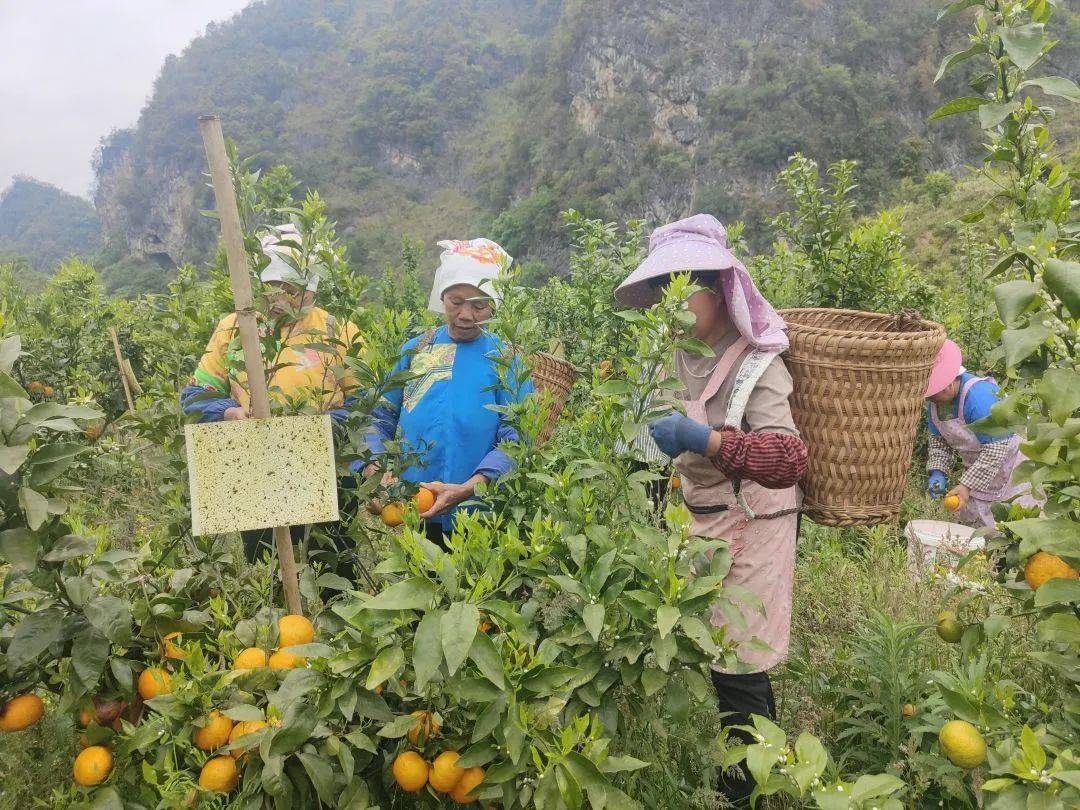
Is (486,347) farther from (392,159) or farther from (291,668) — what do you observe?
(392,159)

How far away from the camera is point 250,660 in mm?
1172

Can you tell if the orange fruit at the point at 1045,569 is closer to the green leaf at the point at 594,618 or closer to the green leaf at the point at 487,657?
the green leaf at the point at 594,618

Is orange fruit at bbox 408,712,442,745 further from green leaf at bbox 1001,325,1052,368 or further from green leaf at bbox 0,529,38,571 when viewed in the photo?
green leaf at bbox 1001,325,1052,368

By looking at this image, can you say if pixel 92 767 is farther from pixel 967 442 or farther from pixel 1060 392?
pixel 967 442

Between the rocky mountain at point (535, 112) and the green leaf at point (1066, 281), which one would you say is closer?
the green leaf at point (1066, 281)

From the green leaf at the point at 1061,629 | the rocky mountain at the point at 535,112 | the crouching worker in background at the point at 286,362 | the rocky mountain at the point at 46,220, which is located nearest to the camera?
the green leaf at the point at 1061,629

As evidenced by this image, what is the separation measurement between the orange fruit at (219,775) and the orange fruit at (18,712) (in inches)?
14.2

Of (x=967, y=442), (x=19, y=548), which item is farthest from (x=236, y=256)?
(x=967, y=442)

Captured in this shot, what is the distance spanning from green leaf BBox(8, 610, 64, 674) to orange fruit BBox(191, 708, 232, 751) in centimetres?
29

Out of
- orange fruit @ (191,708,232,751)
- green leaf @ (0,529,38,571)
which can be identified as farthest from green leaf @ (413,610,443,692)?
green leaf @ (0,529,38,571)

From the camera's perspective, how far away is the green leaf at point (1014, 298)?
0.87m

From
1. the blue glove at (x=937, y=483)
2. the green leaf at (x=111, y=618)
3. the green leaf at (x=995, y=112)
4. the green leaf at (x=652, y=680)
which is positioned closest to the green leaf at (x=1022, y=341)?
the green leaf at (x=995, y=112)

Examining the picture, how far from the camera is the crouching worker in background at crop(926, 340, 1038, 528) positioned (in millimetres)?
2855

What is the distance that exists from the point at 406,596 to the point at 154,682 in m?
0.56
